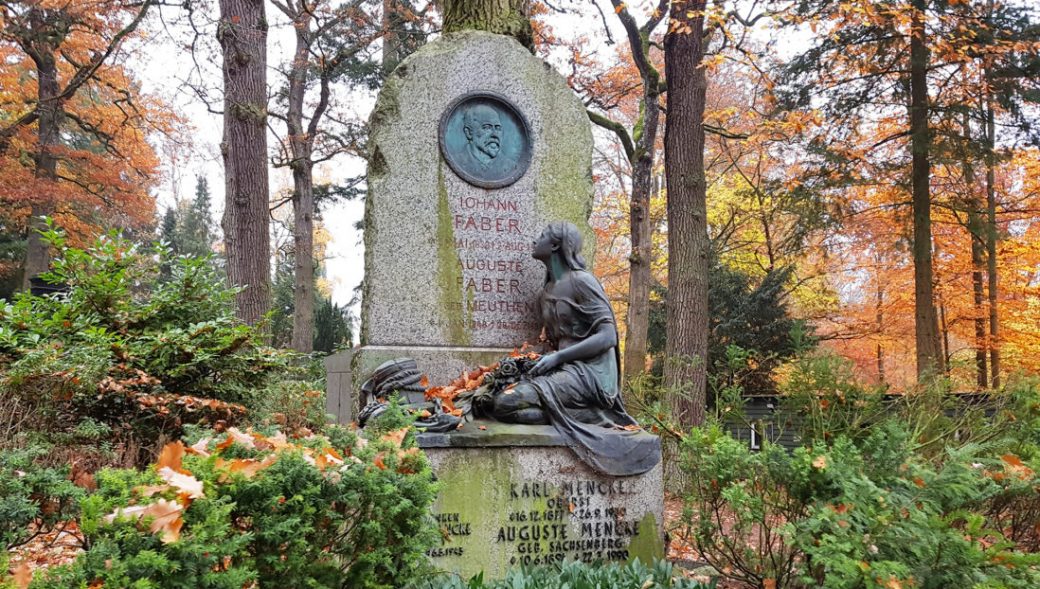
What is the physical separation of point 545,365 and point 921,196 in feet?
37.7

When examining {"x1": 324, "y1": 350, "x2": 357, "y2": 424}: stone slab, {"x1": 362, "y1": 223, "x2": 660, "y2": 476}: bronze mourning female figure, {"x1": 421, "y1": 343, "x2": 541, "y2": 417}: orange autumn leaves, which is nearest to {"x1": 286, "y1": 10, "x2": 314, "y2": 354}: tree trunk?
{"x1": 324, "y1": 350, "x2": 357, "y2": 424}: stone slab

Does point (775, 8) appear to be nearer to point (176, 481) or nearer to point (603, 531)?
point (603, 531)

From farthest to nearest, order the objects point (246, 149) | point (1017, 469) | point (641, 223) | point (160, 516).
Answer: point (641, 223) → point (246, 149) → point (1017, 469) → point (160, 516)

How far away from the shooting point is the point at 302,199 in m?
19.7

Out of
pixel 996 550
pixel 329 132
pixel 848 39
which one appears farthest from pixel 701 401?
pixel 329 132

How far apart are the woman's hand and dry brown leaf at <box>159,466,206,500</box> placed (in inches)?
113

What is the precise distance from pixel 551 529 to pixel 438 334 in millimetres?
1876

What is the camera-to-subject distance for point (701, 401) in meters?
10.5

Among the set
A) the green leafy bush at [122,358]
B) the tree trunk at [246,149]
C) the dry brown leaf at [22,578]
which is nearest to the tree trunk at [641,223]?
the tree trunk at [246,149]

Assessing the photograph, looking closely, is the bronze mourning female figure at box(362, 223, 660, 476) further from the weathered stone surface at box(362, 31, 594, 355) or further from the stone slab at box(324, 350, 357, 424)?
the stone slab at box(324, 350, 357, 424)

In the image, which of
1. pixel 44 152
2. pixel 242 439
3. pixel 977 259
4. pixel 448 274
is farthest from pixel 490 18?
pixel 44 152

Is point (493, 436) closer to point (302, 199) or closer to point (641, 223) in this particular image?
point (641, 223)

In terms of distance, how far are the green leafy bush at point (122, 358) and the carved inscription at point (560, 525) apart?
3.80 metres

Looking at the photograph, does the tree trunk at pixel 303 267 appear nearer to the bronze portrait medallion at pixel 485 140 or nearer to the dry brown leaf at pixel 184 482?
the bronze portrait medallion at pixel 485 140
